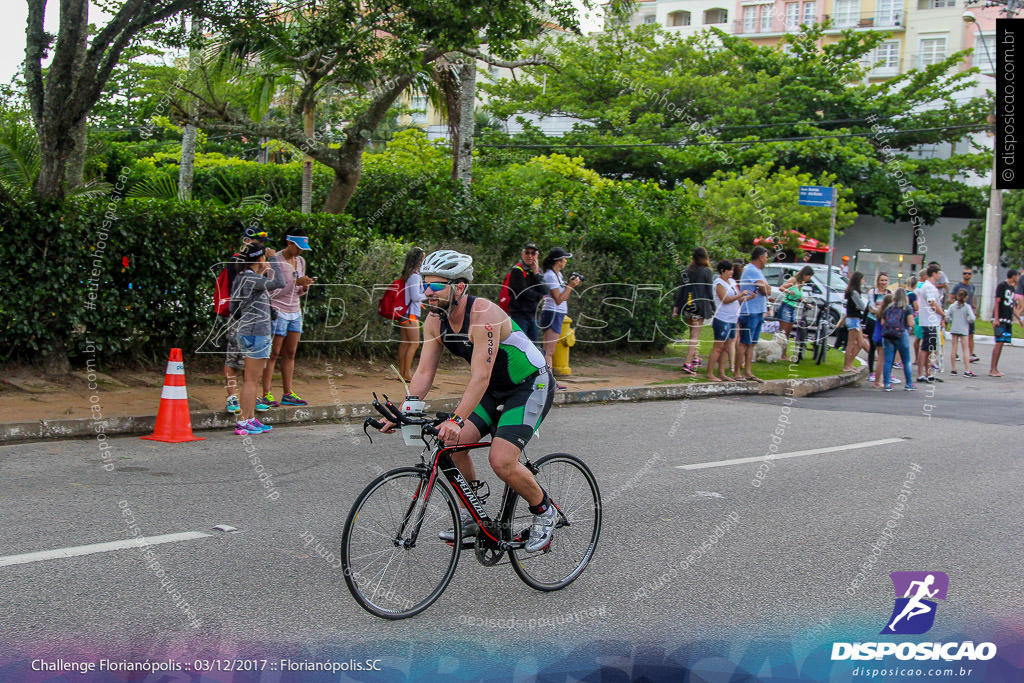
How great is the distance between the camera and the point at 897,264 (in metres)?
31.1

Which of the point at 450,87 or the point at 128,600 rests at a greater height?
the point at 450,87

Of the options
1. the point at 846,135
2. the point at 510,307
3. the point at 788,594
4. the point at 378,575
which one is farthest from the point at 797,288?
the point at 846,135

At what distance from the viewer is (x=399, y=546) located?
463 centimetres

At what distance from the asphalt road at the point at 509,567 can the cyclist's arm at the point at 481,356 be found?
1083mm

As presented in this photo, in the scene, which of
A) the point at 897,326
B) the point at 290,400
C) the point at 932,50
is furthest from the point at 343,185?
the point at 932,50

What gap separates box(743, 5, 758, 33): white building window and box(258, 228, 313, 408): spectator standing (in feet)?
203

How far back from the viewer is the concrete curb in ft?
28.5

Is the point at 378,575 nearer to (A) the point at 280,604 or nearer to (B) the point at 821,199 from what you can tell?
(A) the point at 280,604

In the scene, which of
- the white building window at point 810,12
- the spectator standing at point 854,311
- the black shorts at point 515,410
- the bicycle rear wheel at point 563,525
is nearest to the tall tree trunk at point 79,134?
the black shorts at point 515,410

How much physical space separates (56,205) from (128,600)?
6.68m

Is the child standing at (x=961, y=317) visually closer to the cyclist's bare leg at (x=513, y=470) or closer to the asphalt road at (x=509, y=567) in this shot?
the asphalt road at (x=509, y=567)

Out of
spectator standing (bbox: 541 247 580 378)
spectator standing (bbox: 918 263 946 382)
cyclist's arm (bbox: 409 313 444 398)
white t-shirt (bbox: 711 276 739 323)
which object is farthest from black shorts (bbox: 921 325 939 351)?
cyclist's arm (bbox: 409 313 444 398)

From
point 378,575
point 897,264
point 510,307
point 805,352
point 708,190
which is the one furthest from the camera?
point 708,190

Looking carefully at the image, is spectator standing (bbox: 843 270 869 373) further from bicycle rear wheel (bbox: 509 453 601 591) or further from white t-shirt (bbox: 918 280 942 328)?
bicycle rear wheel (bbox: 509 453 601 591)
